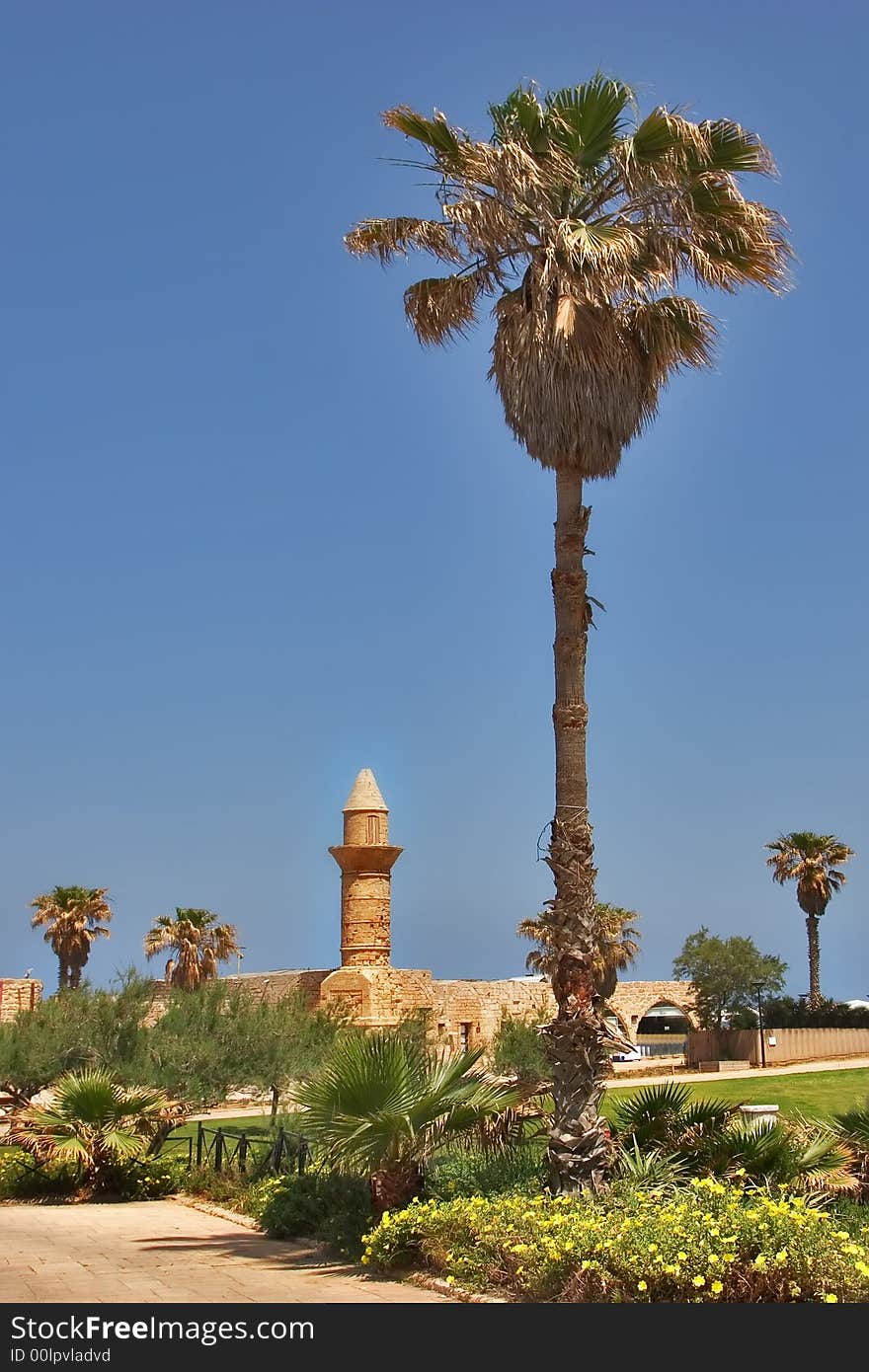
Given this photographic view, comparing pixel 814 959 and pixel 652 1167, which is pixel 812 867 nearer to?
pixel 814 959

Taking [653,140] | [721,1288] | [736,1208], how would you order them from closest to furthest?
[721,1288]
[736,1208]
[653,140]

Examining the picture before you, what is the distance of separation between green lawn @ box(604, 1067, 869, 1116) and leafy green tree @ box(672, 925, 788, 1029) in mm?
11285

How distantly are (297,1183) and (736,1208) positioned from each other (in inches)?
227

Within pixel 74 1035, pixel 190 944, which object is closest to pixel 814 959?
pixel 190 944

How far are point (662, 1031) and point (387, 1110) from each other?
59476mm

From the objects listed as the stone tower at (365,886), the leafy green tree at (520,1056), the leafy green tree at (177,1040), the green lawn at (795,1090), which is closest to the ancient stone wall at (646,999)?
the green lawn at (795,1090)

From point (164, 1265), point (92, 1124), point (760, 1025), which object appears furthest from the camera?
point (760, 1025)

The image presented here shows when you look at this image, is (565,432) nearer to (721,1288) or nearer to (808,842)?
(721,1288)

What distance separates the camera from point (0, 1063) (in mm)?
22703

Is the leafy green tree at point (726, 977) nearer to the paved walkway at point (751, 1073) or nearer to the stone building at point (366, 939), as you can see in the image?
the paved walkway at point (751, 1073)

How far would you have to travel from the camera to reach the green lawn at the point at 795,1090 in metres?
28.8

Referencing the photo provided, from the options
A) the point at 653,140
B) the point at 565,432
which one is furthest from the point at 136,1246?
the point at 653,140

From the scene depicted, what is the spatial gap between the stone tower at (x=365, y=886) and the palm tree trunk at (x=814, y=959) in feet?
81.6

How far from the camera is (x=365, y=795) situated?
33.7m
